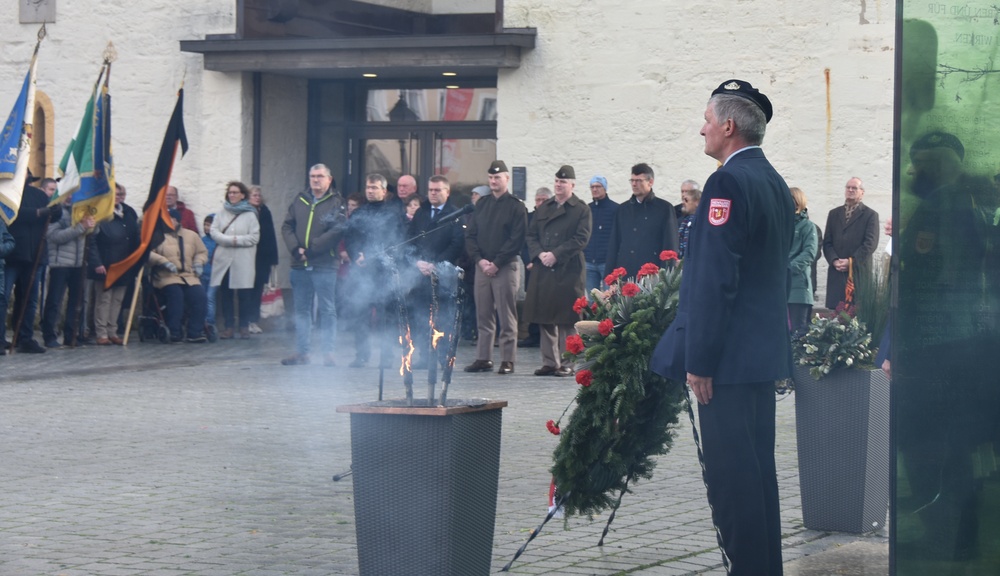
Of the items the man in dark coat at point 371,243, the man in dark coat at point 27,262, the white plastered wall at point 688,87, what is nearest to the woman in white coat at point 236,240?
the man in dark coat at point 27,262

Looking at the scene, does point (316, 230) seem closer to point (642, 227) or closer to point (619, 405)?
point (642, 227)

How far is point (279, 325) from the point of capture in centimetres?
2041

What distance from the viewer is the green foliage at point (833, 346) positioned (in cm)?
715

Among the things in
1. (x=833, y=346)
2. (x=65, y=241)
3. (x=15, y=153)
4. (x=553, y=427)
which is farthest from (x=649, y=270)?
(x=65, y=241)

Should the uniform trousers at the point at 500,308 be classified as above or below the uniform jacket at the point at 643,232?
below

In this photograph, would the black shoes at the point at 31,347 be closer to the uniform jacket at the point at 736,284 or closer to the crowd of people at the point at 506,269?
the crowd of people at the point at 506,269

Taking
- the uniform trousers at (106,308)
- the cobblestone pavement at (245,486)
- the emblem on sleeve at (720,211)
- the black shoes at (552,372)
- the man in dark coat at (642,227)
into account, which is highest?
the man in dark coat at (642,227)

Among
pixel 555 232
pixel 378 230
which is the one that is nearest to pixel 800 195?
pixel 555 232

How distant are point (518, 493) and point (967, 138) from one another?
13.2 feet

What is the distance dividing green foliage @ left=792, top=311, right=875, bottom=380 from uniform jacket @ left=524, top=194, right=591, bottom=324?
7.07 meters

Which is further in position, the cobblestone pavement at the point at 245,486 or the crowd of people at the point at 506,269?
the cobblestone pavement at the point at 245,486

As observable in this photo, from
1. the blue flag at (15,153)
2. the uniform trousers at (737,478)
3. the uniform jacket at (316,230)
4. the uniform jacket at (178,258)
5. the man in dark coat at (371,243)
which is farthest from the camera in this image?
the uniform jacket at (178,258)

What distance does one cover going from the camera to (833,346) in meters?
7.16

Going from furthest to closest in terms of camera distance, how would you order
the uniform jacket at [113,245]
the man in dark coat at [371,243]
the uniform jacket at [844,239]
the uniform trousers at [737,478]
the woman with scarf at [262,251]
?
the woman with scarf at [262,251] → the uniform jacket at [113,245] → the uniform jacket at [844,239] → the man in dark coat at [371,243] → the uniform trousers at [737,478]
